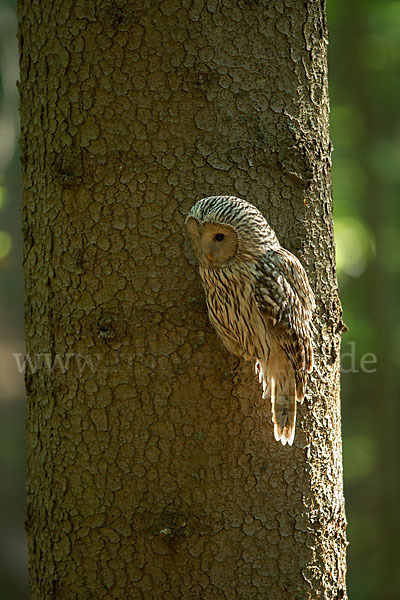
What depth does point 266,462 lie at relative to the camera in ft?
7.36

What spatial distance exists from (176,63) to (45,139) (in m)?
0.57

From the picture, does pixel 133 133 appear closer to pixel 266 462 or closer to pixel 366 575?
pixel 266 462

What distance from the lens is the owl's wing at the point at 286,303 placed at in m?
2.30

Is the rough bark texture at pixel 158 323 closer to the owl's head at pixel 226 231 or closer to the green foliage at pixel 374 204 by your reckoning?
the owl's head at pixel 226 231

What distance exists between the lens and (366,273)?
33.4 ft

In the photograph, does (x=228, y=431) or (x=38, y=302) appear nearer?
(x=228, y=431)

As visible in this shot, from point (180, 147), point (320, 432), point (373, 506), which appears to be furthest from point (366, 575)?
point (180, 147)

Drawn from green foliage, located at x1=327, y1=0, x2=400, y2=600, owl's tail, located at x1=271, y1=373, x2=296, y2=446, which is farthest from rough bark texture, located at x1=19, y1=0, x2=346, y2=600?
green foliage, located at x1=327, y1=0, x2=400, y2=600

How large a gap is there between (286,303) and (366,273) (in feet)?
27.1

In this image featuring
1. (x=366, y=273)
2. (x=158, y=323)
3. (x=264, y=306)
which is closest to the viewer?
(x=158, y=323)

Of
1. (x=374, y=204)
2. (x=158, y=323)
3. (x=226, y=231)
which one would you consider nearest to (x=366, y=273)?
(x=374, y=204)

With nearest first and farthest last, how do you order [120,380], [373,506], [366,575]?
1. [120,380]
2. [366,575]
3. [373,506]

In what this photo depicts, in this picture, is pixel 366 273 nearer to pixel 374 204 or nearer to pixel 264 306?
pixel 374 204

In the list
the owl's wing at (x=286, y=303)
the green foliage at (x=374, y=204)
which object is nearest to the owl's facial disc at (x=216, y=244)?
the owl's wing at (x=286, y=303)
